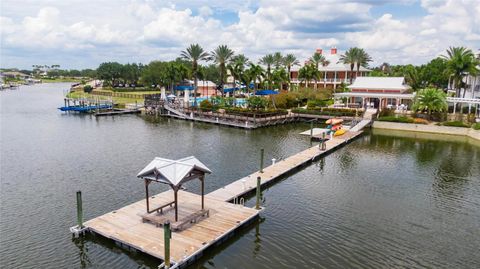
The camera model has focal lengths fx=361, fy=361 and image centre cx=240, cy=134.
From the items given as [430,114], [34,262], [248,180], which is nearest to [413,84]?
[430,114]

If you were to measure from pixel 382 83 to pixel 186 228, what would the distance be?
57.6 metres

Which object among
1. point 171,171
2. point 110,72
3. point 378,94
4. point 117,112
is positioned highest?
point 110,72

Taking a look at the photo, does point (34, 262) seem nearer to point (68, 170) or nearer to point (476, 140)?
point (68, 170)

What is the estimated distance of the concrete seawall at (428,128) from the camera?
45.8 metres

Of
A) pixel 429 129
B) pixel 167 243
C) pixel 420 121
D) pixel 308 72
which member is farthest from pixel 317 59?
pixel 167 243

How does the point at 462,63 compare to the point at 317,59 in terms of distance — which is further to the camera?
the point at 317,59

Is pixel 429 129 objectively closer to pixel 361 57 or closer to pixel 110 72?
pixel 361 57

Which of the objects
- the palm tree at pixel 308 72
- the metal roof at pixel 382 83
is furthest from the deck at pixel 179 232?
the palm tree at pixel 308 72

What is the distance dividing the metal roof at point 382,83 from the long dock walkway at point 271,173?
28.8m

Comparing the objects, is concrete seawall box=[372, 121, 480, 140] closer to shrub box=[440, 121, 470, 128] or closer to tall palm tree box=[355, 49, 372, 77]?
shrub box=[440, 121, 470, 128]

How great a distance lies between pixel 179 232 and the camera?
16.9 meters

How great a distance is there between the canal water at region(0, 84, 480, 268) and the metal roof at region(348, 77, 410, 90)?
21.8 metres

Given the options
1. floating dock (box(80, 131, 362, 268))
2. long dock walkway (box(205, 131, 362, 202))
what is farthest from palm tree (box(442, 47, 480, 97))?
floating dock (box(80, 131, 362, 268))

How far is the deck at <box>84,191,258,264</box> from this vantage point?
1555 cm
